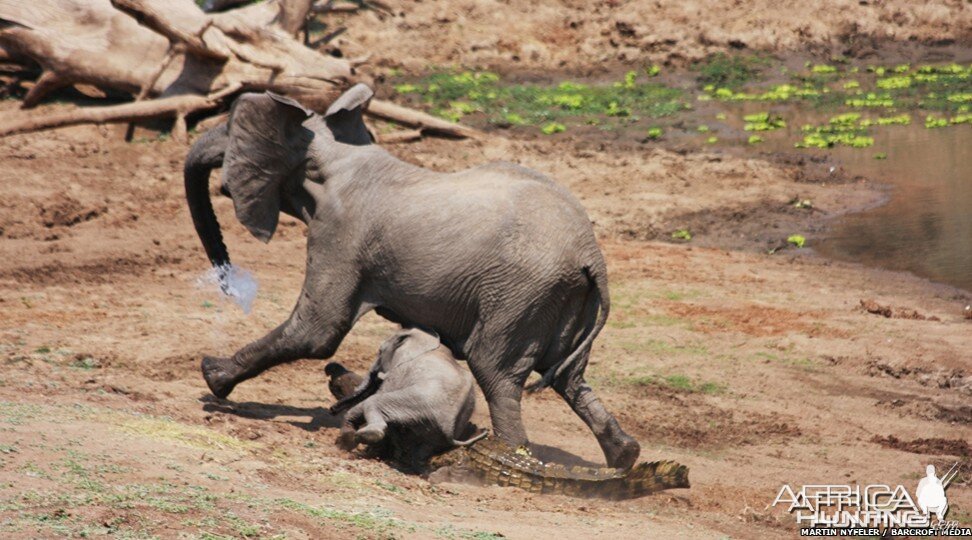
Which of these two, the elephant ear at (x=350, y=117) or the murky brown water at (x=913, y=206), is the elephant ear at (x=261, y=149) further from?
the murky brown water at (x=913, y=206)

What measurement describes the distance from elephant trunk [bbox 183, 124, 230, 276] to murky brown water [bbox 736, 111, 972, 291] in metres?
8.76

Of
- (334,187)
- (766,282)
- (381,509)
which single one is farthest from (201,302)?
(766,282)

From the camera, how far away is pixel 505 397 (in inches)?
318

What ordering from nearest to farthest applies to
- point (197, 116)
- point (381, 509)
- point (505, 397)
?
point (381, 509), point (505, 397), point (197, 116)

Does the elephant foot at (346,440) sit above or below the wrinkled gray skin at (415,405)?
below

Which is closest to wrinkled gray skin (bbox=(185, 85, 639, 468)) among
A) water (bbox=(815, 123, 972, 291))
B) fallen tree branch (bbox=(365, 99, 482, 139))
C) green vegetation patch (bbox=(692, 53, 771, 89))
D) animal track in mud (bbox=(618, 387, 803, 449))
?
animal track in mud (bbox=(618, 387, 803, 449))

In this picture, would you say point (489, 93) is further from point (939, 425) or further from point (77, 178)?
point (939, 425)

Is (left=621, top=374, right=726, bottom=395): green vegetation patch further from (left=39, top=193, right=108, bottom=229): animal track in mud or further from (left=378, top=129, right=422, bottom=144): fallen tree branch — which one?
(left=378, top=129, right=422, bottom=144): fallen tree branch

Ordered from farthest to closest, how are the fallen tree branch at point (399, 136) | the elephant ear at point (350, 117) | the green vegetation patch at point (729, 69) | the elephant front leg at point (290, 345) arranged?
1. the green vegetation patch at point (729, 69)
2. the fallen tree branch at point (399, 136)
3. the elephant ear at point (350, 117)
4. the elephant front leg at point (290, 345)

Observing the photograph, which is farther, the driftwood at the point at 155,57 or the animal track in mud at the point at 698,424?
the driftwood at the point at 155,57

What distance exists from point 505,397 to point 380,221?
1.38m

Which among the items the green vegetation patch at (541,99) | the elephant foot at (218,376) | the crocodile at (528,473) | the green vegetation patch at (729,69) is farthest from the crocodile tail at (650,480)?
the green vegetation patch at (729,69)

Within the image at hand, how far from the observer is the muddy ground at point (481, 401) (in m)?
6.39

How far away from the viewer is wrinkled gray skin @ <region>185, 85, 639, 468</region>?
7902mm
